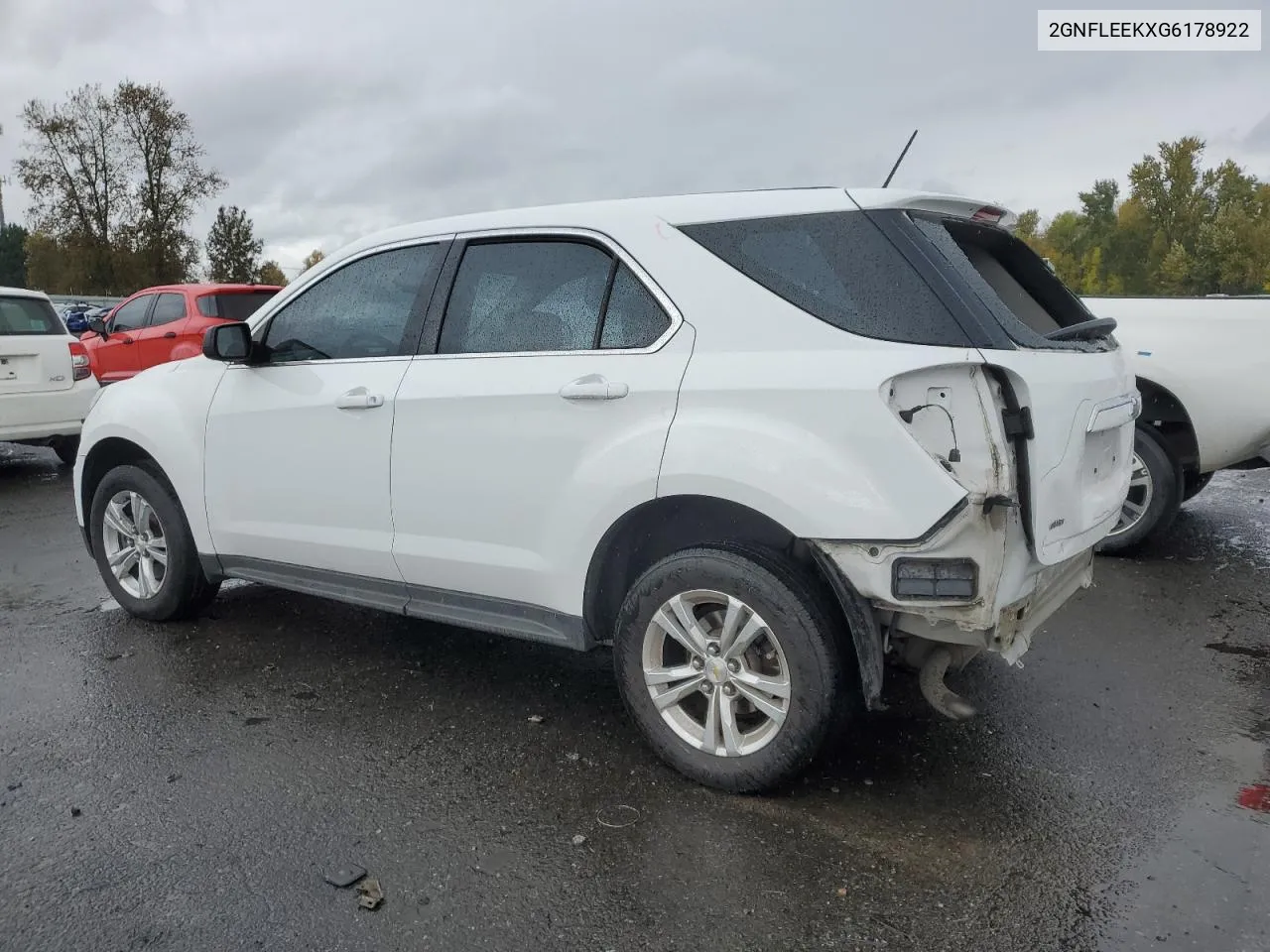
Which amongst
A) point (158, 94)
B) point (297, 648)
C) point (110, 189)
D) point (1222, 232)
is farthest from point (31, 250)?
point (1222, 232)

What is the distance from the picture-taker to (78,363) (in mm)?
9242

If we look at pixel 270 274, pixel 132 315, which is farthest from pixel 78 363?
pixel 270 274

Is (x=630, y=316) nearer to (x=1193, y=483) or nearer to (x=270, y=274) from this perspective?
(x=1193, y=483)

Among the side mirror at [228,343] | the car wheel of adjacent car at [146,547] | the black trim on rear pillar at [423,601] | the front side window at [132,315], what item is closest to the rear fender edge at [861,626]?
the black trim on rear pillar at [423,601]

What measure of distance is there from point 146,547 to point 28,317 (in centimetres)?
574

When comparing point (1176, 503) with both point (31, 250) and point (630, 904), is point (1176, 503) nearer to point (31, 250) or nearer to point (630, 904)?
point (630, 904)

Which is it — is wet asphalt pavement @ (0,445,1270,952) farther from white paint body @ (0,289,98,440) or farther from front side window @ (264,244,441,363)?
white paint body @ (0,289,98,440)

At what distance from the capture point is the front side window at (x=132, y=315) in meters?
13.1

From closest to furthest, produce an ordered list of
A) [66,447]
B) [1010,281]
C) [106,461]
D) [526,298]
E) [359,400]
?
1. [1010,281]
2. [526,298]
3. [359,400]
4. [106,461]
5. [66,447]

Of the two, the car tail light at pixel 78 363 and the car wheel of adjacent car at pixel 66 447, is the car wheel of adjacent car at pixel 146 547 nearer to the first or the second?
the car tail light at pixel 78 363

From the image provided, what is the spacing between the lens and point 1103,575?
217 inches

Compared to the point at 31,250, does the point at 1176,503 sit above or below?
below

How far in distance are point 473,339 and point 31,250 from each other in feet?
179

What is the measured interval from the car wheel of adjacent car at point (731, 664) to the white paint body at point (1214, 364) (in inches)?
142
